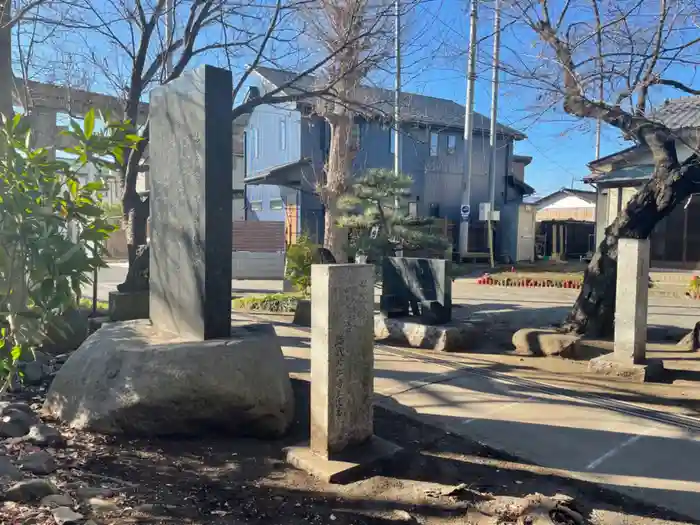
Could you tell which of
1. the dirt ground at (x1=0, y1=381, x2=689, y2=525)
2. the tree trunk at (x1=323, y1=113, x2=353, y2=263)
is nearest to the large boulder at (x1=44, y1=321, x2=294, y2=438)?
the dirt ground at (x1=0, y1=381, x2=689, y2=525)

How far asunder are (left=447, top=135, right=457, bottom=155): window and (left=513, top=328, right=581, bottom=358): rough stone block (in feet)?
59.0

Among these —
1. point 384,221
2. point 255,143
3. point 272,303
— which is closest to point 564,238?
point 255,143

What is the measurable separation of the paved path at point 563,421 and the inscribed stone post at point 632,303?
0.62 m

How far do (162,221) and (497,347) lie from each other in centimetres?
521

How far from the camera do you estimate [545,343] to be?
777 centimetres

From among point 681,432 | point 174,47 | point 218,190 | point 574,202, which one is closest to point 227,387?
point 218,190

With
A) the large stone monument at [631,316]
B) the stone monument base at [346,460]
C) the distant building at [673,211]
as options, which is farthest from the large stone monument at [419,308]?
the distant building at [673,211]

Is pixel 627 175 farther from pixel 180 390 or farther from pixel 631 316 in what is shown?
pixel 180 390

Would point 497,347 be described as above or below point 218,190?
below

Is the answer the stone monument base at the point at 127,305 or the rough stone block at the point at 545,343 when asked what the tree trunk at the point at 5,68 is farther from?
the rough stone block at the point at 545,343

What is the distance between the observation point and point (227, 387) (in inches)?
163

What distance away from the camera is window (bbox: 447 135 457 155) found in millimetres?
25188

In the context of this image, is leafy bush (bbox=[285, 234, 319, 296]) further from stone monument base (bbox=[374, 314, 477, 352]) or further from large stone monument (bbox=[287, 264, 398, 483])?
large stone monument (bbox=[287, 264, 398, 483])

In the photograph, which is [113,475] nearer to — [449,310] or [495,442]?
[495,442]
